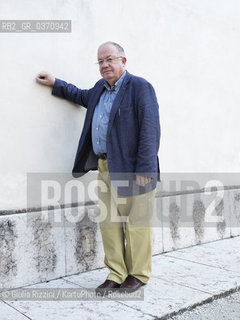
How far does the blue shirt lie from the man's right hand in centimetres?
46

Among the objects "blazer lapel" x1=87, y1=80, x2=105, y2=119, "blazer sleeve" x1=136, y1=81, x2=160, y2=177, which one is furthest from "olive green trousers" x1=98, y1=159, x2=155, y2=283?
"blazer lapel" x1=87, y1=80, x2=105, y2=119

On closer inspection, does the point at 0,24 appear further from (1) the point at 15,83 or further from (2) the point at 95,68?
(2) the point at 95,68

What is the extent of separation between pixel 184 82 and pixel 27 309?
2967mm

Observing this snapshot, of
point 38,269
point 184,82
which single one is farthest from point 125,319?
point 184,82

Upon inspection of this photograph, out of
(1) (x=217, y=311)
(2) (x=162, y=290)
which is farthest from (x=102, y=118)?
(1) (x=217, y=311)

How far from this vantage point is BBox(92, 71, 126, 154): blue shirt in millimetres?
3496

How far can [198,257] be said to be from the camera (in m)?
4.52

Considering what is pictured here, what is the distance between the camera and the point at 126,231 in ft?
11.6

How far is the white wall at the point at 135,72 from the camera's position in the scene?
356 cm

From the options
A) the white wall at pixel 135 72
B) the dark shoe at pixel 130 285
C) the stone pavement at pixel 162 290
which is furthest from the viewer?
the white wall at pixel 135 72

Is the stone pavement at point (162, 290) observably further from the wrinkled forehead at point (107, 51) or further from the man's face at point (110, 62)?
the wrinkled forehead at point (107, 51)

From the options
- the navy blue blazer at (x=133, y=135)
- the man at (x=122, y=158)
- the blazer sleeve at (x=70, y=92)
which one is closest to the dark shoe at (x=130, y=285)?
the man at (x=122, y=158)

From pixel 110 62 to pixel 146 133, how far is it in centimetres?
61

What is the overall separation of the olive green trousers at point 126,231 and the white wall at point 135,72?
0.55 meters
